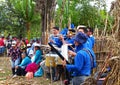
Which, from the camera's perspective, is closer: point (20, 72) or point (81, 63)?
point (81, 63)

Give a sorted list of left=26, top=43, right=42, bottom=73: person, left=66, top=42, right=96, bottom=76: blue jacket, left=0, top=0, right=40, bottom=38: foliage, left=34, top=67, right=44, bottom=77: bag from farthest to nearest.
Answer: left=0, top=0, right=40, bottom=38: foliage, left=34, top=67, right=44, bottom=77: bag, left=26, top=43, right=42, bottom=73: person, left=66, top=42, right=96, bottom=76: blue jacket

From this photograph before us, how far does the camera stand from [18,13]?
89.0 ft

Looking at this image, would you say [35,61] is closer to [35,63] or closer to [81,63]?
[35,63]

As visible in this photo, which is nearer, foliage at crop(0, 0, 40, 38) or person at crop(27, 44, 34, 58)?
person at crop(27, 44, 34, 58)

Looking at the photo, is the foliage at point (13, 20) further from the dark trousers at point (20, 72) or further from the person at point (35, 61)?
the person at point (35, 61)

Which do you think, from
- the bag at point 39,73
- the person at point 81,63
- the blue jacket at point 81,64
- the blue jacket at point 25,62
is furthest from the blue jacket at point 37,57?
the blue jacket at point 81,64

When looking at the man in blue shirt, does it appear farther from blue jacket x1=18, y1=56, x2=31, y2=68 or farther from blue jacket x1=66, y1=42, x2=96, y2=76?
blue jacket x1=66, y1=42, x2=96, y2=76

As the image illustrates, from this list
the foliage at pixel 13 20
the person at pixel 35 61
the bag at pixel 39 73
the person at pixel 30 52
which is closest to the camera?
the person at pixel 35 61

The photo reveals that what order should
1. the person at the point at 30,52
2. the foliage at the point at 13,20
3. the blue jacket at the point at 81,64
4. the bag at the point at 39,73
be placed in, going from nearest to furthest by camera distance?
the blue jacket at the point at 81,64
the bag at the point at 39,73
the person at the point at 30,52
the foliage at the point at 13,20

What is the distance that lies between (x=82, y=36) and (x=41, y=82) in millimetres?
5693

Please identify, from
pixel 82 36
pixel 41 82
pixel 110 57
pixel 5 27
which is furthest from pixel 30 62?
pixel 5 27

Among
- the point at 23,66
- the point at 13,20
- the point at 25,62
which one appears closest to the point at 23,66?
the point at 23,66

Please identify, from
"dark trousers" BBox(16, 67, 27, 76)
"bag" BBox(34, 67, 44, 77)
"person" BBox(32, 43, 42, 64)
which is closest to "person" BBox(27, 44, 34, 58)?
"dark trousers" BBox(16, 67, 27, 76)

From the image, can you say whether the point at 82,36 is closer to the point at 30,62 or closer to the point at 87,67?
the point at 87,67
